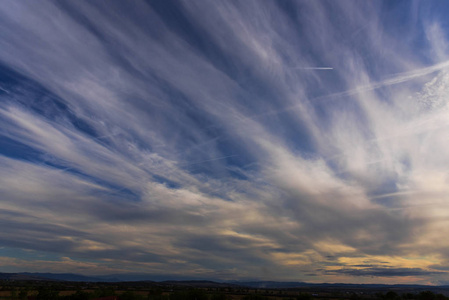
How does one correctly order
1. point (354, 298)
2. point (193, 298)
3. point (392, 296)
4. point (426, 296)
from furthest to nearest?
point (354, 298)
point (392, 296)
point (426, 296)
point (193, 298)

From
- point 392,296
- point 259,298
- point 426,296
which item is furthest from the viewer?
point 392,296

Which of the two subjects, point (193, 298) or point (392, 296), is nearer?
point (193, 298)

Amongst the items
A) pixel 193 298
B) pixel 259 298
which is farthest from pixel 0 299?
pixel 259 298

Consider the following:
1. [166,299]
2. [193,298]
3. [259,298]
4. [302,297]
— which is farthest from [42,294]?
[302,297]

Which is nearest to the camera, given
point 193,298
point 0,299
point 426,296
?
point 0,299

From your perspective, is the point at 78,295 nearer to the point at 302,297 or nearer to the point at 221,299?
the point at 221,299

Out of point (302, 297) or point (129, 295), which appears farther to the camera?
point (302, 297)

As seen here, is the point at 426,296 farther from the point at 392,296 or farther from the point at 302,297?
the point at 302,297

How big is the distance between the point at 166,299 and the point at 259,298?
35.5 meters

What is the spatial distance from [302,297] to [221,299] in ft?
101

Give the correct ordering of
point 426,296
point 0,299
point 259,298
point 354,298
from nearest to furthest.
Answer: point 0,299, point 259,298, point 426,296, point 354,298

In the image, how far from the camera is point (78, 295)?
97.3 meters

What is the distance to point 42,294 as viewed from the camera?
96.7 metres

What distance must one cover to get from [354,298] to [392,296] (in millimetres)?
22254
